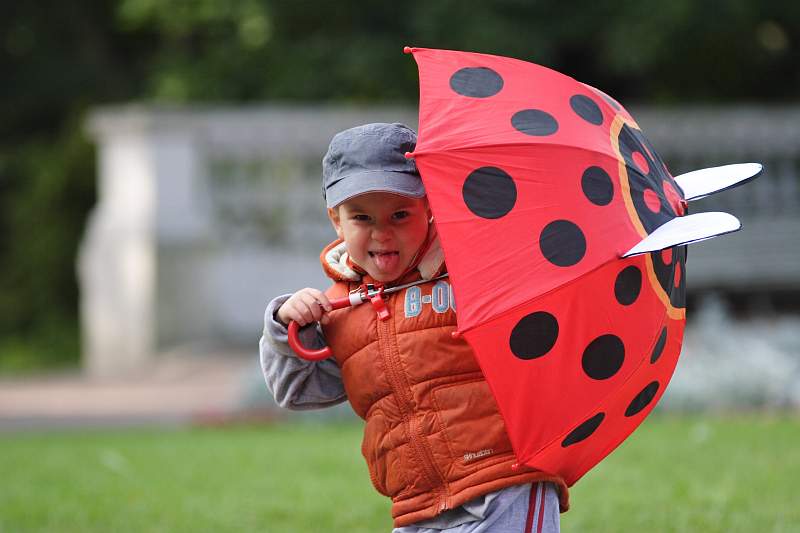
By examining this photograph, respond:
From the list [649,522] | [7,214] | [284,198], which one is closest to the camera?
[649,522]

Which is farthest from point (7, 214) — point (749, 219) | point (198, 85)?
point (749, 219)

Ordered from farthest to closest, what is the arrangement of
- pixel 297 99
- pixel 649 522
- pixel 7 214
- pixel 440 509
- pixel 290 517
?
pixel 7 214 → pixel 297 99 → pixel 290 517 → pixel 649 522 → pixel 440 509

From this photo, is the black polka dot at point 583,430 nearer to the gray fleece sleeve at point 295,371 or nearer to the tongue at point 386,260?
the tongue at point 386,260

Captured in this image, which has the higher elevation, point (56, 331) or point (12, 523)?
point (56, 331)

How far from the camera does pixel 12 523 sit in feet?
19.4

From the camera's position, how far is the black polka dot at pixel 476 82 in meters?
3.18

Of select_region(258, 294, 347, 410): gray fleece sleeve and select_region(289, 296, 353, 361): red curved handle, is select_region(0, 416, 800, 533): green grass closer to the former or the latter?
select_region(258, 294, 347, 410): gray fleece sleeve

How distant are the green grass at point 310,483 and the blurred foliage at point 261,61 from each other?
22.4 feet

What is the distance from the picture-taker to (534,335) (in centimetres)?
308

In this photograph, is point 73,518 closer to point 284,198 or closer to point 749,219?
point 284,198

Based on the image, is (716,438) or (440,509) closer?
(440,509)

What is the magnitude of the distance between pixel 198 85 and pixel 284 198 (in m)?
3.07

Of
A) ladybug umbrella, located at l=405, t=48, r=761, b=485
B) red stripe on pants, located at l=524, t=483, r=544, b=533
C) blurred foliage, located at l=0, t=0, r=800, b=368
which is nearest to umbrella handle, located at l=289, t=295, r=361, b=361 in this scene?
ladybug umbrella, located at l=405, t=48, r=761, b=485

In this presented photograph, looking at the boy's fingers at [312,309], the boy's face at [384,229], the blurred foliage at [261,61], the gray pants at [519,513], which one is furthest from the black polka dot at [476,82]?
the blurred foliage at [261,61]
